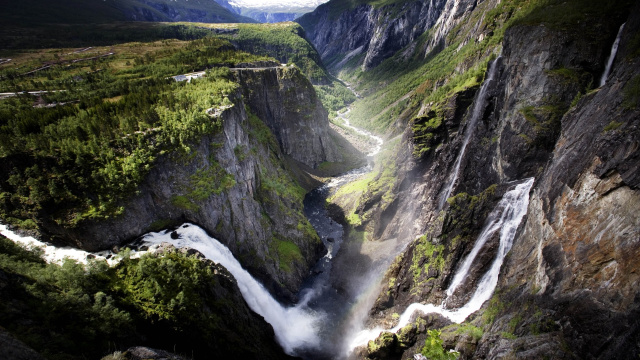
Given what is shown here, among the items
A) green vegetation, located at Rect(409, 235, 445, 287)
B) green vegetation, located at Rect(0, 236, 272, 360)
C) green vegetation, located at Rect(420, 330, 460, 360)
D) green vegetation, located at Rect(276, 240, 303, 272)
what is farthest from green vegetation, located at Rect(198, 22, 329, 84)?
green vegetation, located at Rect(420, 330, 460, 360)

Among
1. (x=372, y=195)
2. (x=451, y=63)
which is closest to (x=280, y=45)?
(x=451, y=63)

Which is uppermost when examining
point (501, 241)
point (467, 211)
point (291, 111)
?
point (291, 111)

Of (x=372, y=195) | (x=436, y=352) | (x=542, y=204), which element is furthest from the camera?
(x=372, y=195)

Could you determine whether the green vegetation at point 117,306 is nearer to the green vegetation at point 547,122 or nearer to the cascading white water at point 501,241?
the cascading white water at point 501,241

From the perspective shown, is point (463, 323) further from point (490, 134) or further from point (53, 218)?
point (53, 218)

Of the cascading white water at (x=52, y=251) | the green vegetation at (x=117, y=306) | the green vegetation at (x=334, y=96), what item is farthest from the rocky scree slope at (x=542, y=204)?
the green vegetation at (x=334, y=96)

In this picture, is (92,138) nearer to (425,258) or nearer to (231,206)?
(231,206)

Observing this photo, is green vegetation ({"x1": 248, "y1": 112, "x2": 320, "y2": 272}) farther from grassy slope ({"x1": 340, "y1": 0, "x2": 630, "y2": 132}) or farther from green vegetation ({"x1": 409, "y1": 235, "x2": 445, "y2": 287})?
grassy slope ({"x1": 340, "y1": 0, "x2": 630, "y2": 132})
